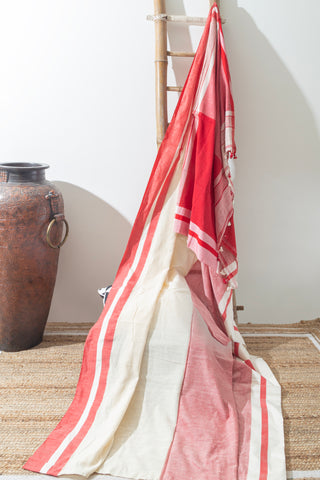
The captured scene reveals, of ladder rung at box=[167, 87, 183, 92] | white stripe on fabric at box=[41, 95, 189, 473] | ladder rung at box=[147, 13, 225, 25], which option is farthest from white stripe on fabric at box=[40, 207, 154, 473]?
ladder rung at box=[147, 13, 225, 25]

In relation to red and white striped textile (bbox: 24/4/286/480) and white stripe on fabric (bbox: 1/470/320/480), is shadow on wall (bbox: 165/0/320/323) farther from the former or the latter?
white stripe on fabric (bbox: 1/470/320/480)

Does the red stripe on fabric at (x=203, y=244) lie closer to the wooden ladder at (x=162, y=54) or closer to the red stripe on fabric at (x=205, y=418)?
the red stripe on fabric at (x=205, y=418)

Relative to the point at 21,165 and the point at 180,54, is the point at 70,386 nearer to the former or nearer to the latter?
the point at 21,165

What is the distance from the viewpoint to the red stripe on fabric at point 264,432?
1363 mm

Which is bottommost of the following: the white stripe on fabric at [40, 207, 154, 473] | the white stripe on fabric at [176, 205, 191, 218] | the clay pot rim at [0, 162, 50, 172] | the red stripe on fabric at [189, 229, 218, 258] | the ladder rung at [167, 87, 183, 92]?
the white stripe on fabric at [40, 207, 154, 473]

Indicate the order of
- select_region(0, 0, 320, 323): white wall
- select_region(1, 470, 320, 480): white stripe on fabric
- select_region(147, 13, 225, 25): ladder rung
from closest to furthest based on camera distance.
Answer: select_region(1, 470, 320, 480): white stripe on fabric → select_region(147, 13, 225, 25): ladder rung → select_region(0, 0, 320, 323): white wall

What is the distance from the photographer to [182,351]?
66.4 inches

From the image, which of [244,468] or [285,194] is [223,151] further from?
[244,468]

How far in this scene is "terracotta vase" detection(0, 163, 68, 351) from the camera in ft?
6.36

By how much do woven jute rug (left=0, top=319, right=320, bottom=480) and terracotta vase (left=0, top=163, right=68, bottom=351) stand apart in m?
0.13

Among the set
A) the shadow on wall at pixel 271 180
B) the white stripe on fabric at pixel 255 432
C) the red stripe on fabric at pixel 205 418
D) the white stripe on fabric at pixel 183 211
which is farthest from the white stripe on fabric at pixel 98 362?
the white stripe on fabric at pixel 255 432

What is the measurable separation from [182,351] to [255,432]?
351 millimetres

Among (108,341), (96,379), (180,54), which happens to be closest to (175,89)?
(180,54)

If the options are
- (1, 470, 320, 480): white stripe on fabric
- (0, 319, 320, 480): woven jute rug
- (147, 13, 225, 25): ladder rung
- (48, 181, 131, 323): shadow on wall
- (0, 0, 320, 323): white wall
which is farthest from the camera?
(48, 181, 131, 323): shadow on wall
